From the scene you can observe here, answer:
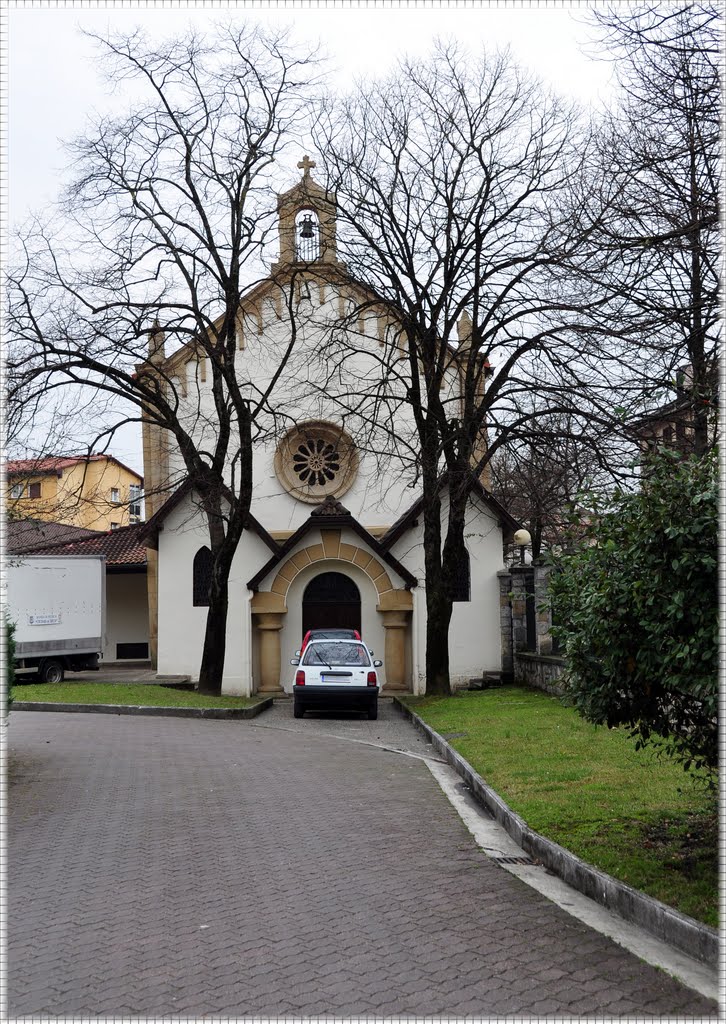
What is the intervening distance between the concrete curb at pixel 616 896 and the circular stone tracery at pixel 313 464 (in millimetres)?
22324

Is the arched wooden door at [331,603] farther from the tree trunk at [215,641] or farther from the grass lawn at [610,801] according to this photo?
the grass lawn at [610,801]

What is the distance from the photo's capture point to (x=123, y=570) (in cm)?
3966

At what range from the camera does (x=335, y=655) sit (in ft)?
75.8

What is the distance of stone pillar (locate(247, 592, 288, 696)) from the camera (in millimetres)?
30281

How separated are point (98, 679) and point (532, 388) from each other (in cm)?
1797

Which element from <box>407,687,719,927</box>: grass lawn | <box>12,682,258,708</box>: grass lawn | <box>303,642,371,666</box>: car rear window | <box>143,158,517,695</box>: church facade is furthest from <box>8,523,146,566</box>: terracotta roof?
<box>407,687,719,927</box>: grass lawn

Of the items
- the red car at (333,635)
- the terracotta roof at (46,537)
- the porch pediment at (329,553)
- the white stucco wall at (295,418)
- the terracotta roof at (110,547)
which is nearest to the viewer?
the red car at (333,635)

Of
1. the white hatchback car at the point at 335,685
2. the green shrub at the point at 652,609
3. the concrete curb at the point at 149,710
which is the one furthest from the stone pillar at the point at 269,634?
the green shrub at the point at 652,609

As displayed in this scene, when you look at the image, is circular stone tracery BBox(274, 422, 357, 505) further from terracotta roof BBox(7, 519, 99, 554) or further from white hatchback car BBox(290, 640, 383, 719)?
white hatchback car BBox(290, 640, 383, 719)

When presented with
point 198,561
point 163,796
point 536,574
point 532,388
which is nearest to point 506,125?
point 532,388

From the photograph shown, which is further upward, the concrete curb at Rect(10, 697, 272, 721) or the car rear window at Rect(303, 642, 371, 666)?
the car rear window at Rect(303, 642, 371, 666)

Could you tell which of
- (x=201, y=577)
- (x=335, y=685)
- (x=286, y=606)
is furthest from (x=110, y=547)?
(x=335, y=685)

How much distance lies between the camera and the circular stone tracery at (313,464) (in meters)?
32.8

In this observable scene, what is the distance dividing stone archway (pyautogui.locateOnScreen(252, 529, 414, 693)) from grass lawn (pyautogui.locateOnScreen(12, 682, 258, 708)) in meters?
4.45
